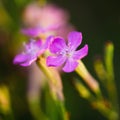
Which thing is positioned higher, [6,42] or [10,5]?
[10,5]

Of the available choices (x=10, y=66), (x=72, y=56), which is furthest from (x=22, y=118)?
(x=72, y=56)

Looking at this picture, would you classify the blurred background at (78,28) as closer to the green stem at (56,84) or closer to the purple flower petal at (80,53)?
the green stem at (56,84)

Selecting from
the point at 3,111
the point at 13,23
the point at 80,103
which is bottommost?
the point at 80,103

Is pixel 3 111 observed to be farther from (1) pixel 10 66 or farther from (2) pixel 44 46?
(1) pixel 10 66

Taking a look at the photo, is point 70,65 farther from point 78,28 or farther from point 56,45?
point 78,28

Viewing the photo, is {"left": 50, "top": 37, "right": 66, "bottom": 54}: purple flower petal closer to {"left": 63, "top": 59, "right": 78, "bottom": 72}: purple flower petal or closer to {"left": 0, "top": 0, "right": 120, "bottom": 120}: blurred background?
{"left": 63, "top": 59, "right": 78, "bottom": 72}: purple flower petal

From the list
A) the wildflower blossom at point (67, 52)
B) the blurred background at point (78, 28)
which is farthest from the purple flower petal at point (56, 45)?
the blurred background at point (78, 28)
